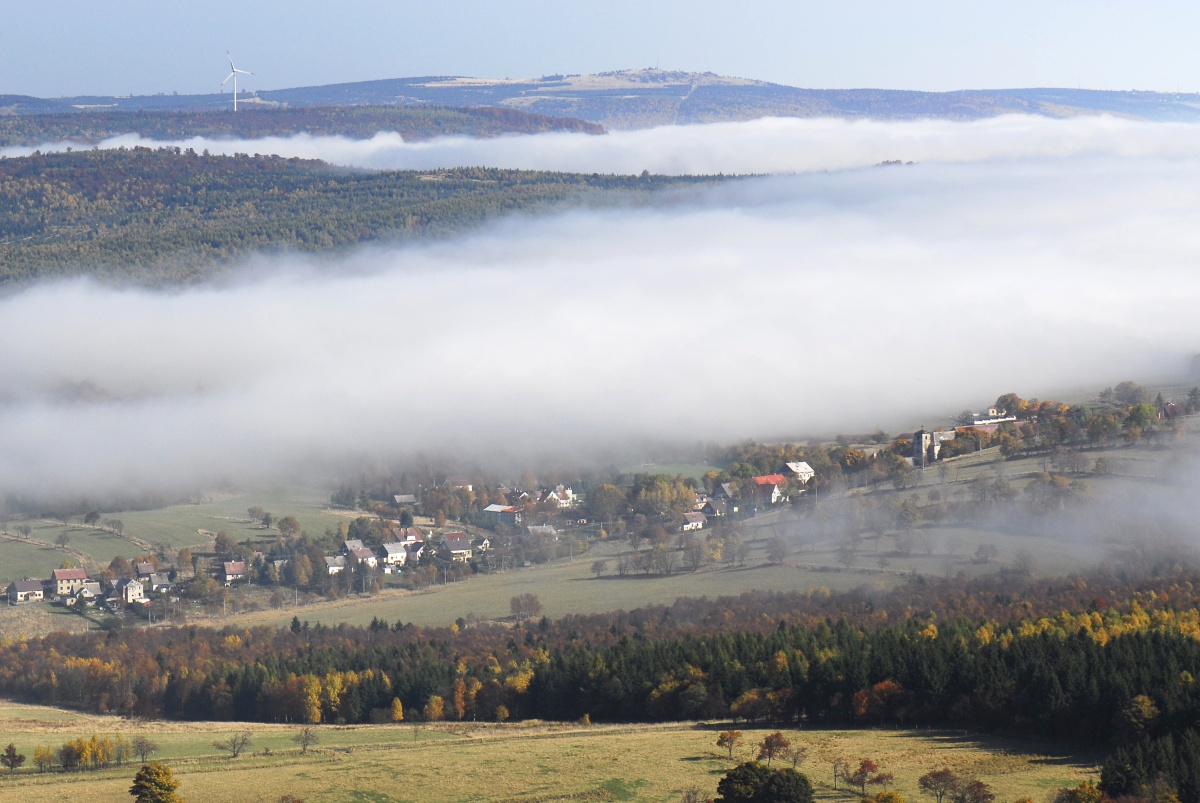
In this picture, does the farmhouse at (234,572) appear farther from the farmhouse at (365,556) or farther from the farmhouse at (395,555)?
the farmhouse at (395,555)

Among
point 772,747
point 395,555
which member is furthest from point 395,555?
point 772,747

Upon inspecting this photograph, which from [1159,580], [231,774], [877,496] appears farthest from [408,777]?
[877,496]

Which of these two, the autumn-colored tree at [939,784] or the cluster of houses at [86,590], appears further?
the cluster of houses at [86,590]

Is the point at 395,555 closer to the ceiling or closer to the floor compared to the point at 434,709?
closer to the ceiling

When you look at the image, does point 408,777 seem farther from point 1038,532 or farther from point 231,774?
point 1038,532

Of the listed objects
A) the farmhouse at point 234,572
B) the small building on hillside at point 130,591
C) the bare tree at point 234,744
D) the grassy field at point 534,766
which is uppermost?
the farmhouse at point 234,572

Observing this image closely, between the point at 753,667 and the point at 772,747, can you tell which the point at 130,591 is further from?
the point at 772,747

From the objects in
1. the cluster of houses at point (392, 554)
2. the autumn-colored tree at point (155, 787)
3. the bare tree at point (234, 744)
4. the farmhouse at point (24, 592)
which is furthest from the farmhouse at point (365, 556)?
the autumn-colored tree at point (155, 787)
